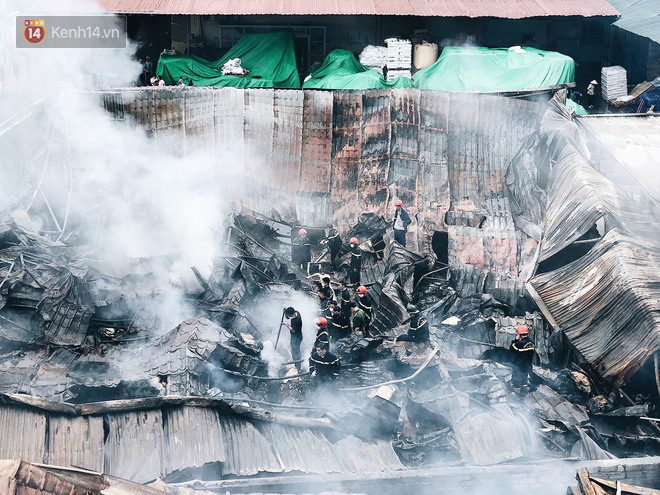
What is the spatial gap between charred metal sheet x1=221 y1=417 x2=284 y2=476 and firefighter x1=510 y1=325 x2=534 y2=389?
156 inches

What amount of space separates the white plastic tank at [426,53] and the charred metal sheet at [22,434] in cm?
1564

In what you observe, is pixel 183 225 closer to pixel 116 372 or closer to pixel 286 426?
pixel 116 372

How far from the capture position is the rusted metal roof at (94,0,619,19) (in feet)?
64.1

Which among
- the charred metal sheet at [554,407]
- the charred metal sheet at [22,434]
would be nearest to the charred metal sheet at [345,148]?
the charred metal sheet at [554,407]

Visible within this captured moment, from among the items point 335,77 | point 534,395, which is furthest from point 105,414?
point 335,77

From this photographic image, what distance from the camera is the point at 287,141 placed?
14.9 metres

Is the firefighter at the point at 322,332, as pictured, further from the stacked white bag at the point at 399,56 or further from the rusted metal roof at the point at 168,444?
the stacked white bag at the point at 399,56

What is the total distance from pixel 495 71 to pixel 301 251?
8727 mm

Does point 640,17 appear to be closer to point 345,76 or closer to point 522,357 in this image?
point 345,76

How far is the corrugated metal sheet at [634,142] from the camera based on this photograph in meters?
12.5

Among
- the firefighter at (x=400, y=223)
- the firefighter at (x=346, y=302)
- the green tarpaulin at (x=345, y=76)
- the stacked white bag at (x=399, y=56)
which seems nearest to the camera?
the firefighter at (x=346, y=302)

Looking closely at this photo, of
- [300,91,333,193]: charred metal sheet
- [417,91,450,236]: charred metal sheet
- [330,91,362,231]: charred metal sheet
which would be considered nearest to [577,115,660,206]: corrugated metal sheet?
[417,91,450,236]: charred metal sheet

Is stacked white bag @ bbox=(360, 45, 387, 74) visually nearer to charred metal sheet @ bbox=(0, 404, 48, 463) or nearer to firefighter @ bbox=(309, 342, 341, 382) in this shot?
firefighter @ bbox=(309, 342, 341, 382)

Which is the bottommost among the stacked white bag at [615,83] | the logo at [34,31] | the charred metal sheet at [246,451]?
the charred metal sheet at [246,451]
